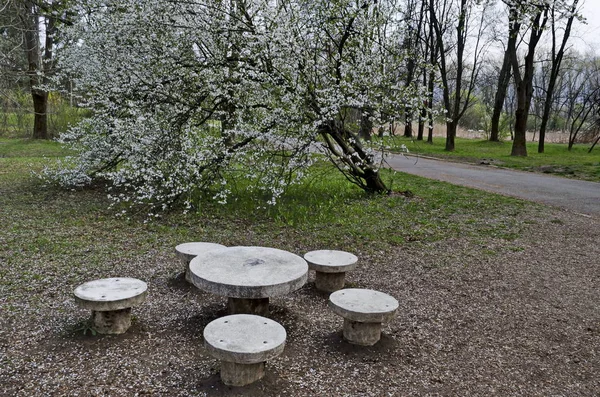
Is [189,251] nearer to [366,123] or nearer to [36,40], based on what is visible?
[366,123]

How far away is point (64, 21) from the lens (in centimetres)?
1073

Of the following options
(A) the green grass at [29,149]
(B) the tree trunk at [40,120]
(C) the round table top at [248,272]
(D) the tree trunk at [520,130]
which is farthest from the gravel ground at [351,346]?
(B) the tree trunk at [40,120]

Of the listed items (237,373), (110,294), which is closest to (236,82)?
(110,294)

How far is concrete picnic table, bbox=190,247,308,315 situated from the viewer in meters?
3.46

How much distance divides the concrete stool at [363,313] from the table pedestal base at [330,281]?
97 centimetres

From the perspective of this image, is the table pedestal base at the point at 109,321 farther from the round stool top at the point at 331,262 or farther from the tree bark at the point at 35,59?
the tree bark at the point at 35,59

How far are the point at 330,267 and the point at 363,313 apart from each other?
1146 millimetres

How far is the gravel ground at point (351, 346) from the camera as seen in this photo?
9.80 ft

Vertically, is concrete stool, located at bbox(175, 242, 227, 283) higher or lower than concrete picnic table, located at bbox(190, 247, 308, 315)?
lower

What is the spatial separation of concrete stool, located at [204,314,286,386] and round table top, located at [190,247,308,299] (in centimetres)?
34

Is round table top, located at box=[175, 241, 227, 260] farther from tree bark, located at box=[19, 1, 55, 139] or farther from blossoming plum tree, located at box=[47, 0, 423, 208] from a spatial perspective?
tree bark, located at box=[19, 1, 55, 139]

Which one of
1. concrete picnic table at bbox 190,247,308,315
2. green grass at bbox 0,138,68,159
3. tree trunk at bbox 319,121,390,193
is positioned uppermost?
tree trunk at bbox 319,121,390,193

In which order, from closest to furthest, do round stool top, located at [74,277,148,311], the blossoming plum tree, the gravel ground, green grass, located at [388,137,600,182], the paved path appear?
1. the gravel ground
2. round stool top, located at [74,277,148,311]
3. the blossoming plum tree
4. the paved path
5. green grass, located at [388,137,600,182]

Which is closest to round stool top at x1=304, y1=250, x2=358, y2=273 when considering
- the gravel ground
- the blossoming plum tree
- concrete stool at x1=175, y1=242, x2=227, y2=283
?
the gravel ground
